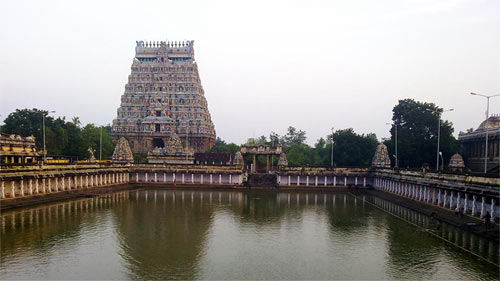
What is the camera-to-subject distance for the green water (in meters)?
22.1

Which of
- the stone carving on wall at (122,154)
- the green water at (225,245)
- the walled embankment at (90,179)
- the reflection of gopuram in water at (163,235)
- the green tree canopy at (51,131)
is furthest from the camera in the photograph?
the green tree canopy at (51,131)

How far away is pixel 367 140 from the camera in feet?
273

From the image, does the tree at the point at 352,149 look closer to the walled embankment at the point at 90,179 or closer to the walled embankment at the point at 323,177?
the walled embankment at the point at 323,177

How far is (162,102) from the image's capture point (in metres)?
104

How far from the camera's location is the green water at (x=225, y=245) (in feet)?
72.5

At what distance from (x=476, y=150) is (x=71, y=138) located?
80.3 metres

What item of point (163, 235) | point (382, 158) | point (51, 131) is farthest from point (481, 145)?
point (51, 131)

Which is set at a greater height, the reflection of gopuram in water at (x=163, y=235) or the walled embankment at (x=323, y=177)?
the walled embankment at (x=323, y=177)

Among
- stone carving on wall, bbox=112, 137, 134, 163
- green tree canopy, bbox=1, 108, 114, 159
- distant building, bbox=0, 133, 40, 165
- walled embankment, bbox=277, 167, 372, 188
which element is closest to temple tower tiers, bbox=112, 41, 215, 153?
green tree canopy, bbox=1, 108, 114, 159

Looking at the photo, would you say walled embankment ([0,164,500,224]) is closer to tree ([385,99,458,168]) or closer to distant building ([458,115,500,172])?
tree ([385,99,458,168])

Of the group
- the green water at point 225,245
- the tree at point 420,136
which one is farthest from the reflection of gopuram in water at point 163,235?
the tree at point 420,136

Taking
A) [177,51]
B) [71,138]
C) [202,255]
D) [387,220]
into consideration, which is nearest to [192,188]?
[71,138]

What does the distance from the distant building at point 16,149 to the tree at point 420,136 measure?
64.2 meters

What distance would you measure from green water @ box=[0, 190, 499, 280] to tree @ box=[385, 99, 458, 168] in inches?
1356
